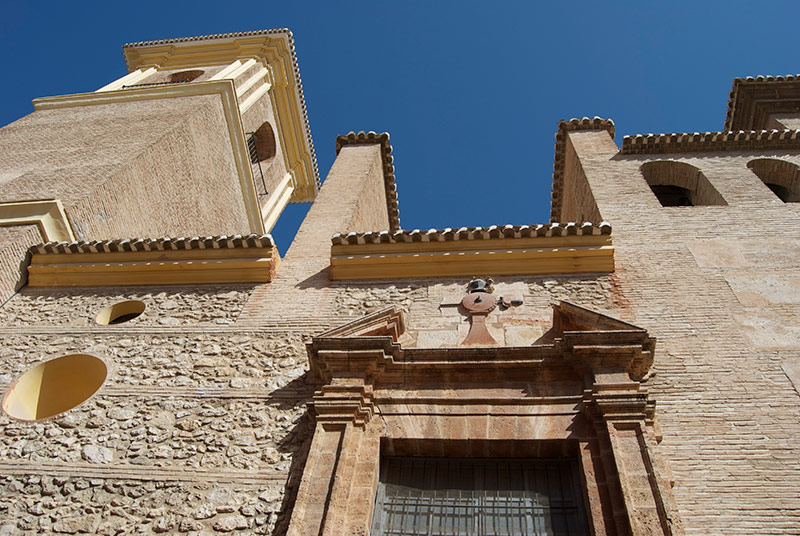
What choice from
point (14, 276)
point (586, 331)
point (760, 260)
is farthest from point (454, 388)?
point (14, 276)

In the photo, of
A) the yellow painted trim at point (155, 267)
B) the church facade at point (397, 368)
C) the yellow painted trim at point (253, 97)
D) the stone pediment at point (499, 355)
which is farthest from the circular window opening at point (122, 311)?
the yellow painted trim at point (253, 97)

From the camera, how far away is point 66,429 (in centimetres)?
539

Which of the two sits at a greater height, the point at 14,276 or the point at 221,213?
the point at 14,276

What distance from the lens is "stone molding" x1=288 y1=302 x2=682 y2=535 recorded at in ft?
13.9

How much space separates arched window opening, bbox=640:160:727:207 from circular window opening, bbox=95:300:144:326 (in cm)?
780

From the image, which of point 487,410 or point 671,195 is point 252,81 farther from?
point 487,410

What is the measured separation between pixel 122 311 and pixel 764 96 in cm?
1371

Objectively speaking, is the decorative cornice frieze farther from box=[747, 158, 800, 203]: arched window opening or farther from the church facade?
box=[747, 158, 800, 203]: arched window opening

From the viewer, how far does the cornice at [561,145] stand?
1296 cm

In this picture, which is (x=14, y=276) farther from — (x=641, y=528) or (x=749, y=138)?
(x=749, y=138)

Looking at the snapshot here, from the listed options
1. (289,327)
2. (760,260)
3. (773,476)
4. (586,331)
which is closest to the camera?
(773,476)

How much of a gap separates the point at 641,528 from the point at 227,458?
9.20 feet

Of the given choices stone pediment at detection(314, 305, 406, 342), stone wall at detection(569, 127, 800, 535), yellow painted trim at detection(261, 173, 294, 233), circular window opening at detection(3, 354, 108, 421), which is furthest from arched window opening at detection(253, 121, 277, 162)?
stone pediment at detection(314, 305, 406, 342)

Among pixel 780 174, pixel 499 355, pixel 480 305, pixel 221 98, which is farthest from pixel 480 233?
pixel 221 98
